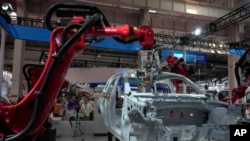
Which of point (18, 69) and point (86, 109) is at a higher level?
point (18, 69)

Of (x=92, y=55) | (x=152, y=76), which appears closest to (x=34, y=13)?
(x=92, y=55)

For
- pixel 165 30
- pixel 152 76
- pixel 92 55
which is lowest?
pixel 152 76

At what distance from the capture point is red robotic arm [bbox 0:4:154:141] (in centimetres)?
275

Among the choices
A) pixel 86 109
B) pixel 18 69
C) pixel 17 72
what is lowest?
pixel 86 109

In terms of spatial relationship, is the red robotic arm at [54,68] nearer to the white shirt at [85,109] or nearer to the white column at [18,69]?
the white shirt at [85,109]

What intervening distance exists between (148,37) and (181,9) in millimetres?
11724

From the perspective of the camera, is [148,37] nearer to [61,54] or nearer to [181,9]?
[61,54]

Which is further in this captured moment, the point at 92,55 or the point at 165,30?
the point at 92,55

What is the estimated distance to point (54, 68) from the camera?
279 cm

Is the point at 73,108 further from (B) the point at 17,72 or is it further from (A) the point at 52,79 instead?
(A) the point at 52,79

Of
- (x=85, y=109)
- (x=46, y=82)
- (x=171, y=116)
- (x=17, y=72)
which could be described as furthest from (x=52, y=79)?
(x=17, y=72)

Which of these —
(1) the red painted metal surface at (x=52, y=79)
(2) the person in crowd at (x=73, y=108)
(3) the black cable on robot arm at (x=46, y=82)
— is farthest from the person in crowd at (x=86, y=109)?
(3) the black cable on robot arm at (x=46, y=82)

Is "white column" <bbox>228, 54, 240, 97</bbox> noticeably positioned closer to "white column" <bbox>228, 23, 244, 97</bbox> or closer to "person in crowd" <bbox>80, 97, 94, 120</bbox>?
"white column" <bbox>228, 23, 244, 97</bbox>

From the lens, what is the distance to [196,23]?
16.8 metres
